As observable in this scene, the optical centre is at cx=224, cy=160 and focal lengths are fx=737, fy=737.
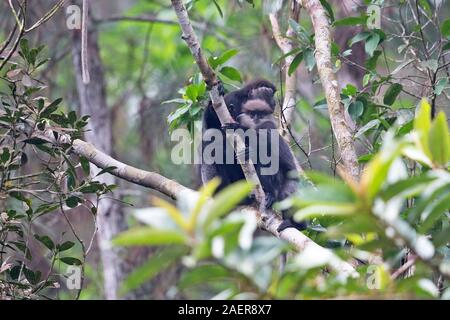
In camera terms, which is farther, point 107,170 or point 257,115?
point 257,115

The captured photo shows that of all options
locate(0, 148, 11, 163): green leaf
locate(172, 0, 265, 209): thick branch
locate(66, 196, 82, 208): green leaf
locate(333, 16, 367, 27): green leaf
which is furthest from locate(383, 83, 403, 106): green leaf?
locate(0, 148, 11, 163): green leaf

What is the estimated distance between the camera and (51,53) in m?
8.60

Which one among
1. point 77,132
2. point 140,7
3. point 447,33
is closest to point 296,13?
point 447,33

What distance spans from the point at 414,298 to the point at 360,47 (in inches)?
202

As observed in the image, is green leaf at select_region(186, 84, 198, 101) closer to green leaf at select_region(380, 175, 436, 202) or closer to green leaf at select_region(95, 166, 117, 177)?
green leaf at select_region(95, 166, 117, 177)

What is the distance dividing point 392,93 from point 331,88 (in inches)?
16.2

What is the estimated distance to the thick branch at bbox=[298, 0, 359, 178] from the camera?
435 cm

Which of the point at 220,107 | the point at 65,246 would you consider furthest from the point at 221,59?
the point at 65,246

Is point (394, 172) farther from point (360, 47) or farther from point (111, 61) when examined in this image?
point (111, 61)

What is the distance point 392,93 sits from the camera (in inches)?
186

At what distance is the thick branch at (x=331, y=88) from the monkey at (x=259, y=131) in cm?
97

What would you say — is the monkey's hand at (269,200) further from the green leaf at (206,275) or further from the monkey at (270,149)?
the green leaf at (206,275)

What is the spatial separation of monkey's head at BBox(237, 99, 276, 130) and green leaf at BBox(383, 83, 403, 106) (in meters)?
1.18

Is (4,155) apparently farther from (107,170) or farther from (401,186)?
(401,186)
